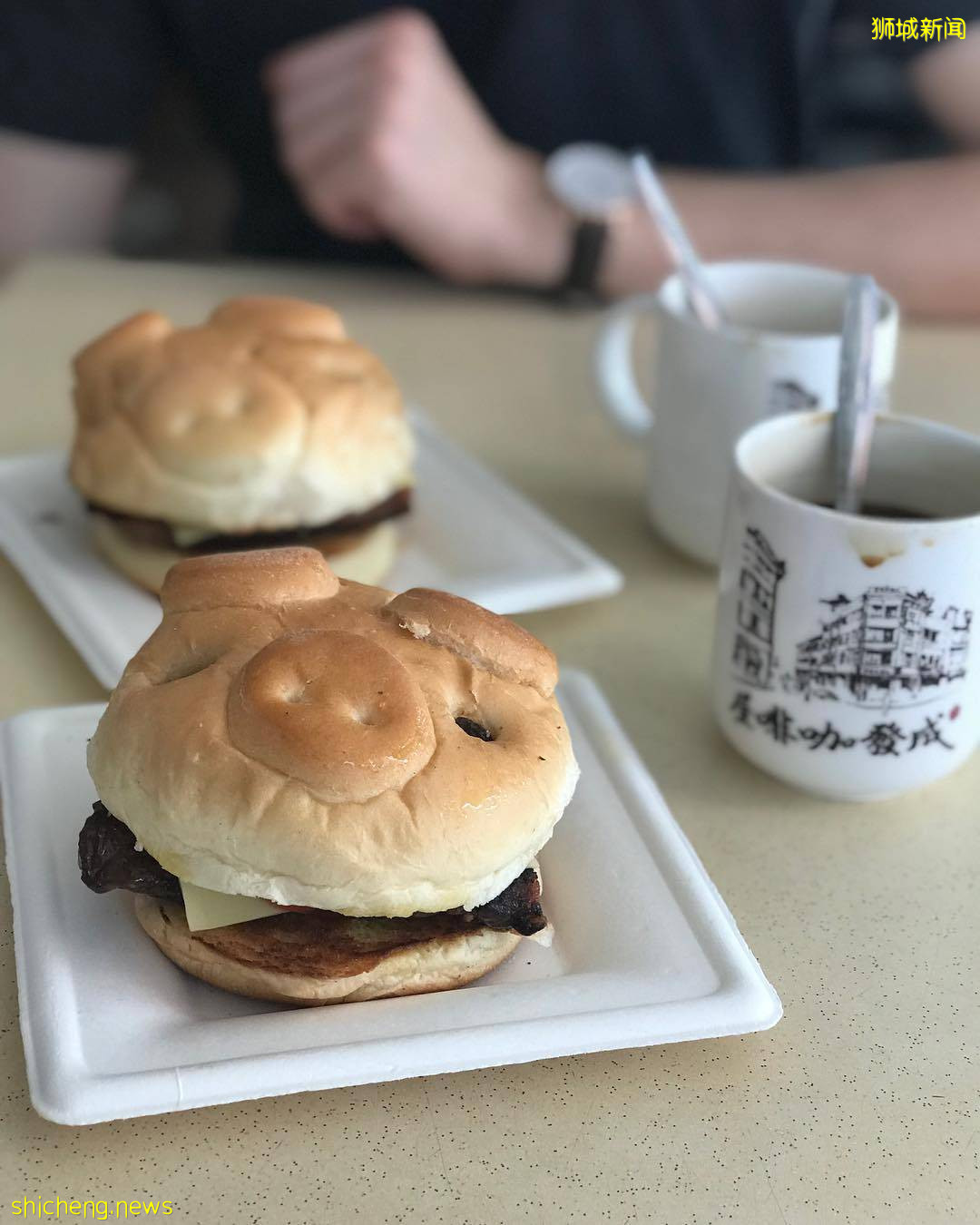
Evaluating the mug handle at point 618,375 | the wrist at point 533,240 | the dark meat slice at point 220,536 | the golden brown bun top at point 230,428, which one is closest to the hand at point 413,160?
the wrist at point 533,240

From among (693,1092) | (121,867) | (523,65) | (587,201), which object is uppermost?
(523,65)

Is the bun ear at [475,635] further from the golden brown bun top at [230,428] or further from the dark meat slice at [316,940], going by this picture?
the golden brown bun top at [230,428]

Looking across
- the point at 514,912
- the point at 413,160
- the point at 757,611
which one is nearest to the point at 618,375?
the point at 757,611

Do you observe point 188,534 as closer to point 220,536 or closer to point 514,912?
point 220,536

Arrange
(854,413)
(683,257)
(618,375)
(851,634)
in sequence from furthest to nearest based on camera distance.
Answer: (618,375) → (683,257) → (854,413) → (851,634)

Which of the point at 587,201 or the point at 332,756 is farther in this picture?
the point at 587,201

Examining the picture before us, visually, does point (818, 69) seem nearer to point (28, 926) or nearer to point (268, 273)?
point (268, 273)

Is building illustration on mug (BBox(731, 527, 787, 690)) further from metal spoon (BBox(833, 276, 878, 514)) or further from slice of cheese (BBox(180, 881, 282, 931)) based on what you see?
slice of cheese (BBox(180, 881, 282, 931))
